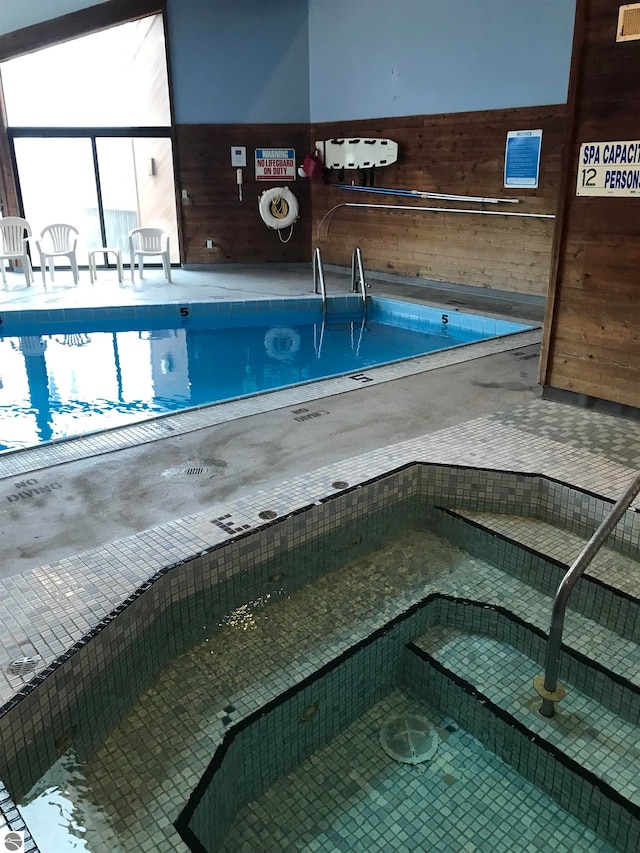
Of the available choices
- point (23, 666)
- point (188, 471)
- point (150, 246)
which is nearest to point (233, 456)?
point (188, 471)

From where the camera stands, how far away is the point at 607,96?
357 centimetres

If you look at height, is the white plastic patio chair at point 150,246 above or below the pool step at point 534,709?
above

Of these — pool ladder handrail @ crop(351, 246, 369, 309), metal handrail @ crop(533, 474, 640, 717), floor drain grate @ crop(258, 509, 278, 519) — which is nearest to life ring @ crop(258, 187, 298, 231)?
pool ladder handrail @ crop(351, 246, 369, 309)

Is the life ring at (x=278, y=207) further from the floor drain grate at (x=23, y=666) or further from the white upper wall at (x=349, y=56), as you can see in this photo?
the floor drain grate at (x=23, y=666)

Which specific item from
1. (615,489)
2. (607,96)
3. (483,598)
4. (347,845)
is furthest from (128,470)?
(607,96)

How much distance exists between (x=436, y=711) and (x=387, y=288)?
6.85m

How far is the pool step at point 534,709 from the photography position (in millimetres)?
1920

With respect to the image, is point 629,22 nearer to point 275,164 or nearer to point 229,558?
point 229,558

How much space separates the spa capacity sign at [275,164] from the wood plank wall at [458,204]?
521 mm

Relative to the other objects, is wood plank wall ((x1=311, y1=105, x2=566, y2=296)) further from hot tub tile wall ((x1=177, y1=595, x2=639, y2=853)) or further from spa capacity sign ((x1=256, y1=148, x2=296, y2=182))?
hot tub tile wall ((x1=177, y1=595, x2=639, y2=853))

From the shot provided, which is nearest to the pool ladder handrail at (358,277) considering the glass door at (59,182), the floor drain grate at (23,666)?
the glass door at (59,182)

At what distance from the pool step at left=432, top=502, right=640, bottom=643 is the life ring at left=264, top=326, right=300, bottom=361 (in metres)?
3.44

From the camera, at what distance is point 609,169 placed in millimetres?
3633

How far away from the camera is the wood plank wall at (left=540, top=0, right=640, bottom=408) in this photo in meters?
3.51
